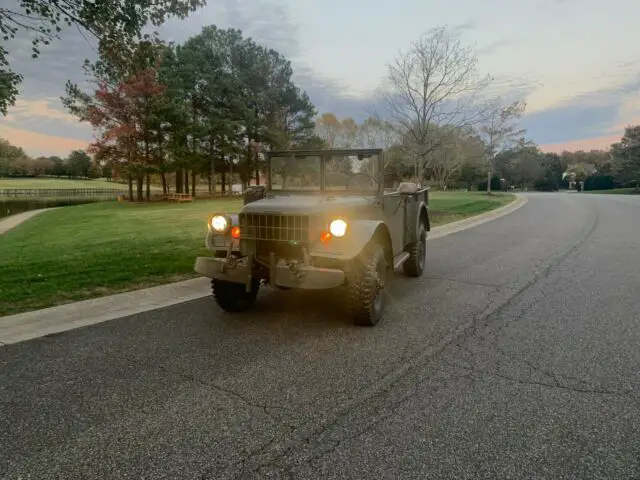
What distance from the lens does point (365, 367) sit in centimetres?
349

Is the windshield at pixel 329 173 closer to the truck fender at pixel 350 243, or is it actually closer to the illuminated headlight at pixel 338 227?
the truck fender at pixel 350 243

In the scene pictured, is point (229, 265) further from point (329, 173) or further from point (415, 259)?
point (415, 259)

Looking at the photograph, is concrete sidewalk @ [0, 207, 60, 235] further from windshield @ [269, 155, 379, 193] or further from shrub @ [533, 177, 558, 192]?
shrub @ [533, 177, 558, 192]

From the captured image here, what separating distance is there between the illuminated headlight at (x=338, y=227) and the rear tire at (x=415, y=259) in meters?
2.93

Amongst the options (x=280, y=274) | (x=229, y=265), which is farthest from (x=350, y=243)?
(x=229, y=265)

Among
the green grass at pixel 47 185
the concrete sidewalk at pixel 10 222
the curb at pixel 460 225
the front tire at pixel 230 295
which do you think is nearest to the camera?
the front tire at pixel 230 295

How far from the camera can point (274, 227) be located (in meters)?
4.39

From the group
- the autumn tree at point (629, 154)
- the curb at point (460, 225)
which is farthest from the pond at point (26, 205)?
the autumn tree at point (629, 154)

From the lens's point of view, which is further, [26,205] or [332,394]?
[26,205]

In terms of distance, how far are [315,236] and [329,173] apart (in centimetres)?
156

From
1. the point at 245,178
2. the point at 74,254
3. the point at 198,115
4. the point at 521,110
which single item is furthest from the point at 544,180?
the point at 74,254

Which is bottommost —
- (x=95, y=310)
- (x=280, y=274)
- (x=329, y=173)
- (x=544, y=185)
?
(x=95, y=310)

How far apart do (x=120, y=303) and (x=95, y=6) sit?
17.8ft

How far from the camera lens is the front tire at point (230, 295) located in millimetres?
4906
